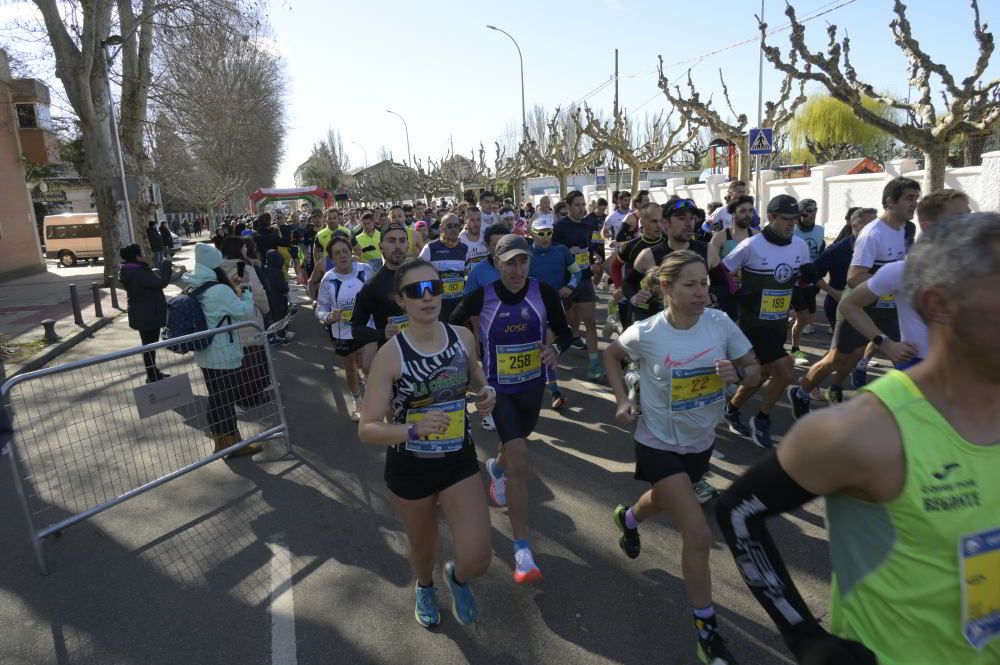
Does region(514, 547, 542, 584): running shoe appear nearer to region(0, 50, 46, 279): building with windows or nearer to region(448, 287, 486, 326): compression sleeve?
region(448, 287, 486, 326): compression sleeve

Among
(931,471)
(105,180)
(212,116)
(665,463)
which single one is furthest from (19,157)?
(931,471)

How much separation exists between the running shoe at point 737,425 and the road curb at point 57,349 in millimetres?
9579

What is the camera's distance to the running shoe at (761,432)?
5445 mm

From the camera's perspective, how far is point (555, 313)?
459cm

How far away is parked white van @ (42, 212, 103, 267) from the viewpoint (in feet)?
102

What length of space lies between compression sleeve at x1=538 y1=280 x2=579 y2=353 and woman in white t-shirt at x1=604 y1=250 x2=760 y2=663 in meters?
1.10

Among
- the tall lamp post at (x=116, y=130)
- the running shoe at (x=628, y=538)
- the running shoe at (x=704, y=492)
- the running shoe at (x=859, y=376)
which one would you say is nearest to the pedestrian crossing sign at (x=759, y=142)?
the running shoe at (x=859, y=376)

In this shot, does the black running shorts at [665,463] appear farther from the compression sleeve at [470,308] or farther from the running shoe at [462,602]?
the compression sleeve at [470,308]

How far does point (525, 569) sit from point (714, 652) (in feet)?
3.55

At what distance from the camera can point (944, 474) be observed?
1318 mm

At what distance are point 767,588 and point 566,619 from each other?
79.1 inches

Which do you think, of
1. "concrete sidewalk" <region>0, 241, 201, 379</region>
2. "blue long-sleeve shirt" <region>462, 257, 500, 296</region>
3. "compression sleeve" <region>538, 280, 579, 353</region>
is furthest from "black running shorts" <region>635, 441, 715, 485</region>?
"concrete sidewalk" <region>0, 241, 201, 379</region>

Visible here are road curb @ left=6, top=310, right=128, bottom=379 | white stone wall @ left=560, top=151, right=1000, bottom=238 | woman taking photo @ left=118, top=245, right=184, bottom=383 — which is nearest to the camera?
woman taking photo @ left=118, top=245, right=184, bottom=383

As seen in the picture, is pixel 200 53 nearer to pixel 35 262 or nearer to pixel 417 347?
pixel 35 262
